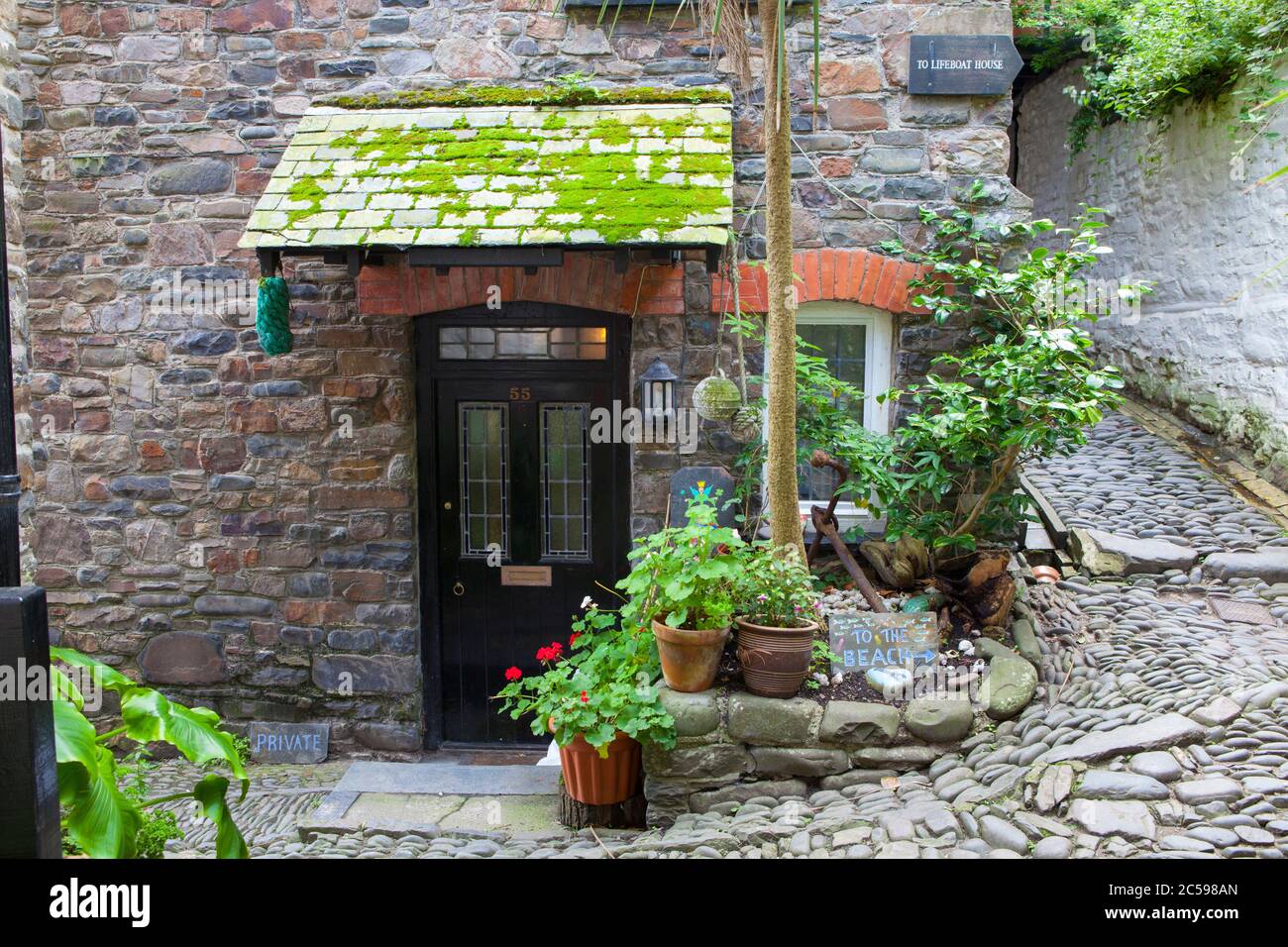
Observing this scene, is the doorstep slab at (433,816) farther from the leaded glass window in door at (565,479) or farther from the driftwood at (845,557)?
the driftwood at (845,557)

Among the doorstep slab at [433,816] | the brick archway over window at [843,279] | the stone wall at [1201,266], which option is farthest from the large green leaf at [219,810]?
the stone wall at [1201,266]

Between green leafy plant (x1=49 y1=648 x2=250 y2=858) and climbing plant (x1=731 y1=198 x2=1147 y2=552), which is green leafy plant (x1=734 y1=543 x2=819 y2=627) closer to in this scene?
climbing plant (x1=731 y1=198 x2=1147 y2=552)

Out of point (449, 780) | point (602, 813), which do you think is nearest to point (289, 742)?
point (449, 780)

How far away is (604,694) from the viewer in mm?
4250

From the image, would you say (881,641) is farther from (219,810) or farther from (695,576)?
(219,810)

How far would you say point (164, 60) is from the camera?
5633mm

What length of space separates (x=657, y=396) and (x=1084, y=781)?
113 inches

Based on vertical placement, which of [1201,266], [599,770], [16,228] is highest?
[16,228]

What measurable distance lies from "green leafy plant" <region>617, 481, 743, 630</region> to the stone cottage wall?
1.22 m

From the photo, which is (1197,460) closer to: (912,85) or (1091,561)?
(1091,561)

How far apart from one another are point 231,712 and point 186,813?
1.08 meters

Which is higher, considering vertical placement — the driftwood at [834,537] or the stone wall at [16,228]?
the stone wall at [16,228]

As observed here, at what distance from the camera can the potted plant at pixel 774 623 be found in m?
4.17

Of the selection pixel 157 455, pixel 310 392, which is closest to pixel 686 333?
pixel 310 392
